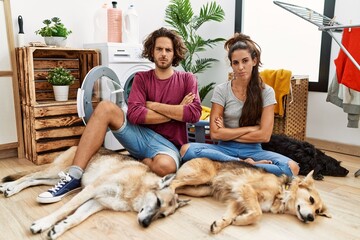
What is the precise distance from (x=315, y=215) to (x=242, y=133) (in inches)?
27.5

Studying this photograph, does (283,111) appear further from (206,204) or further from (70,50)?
(70,50)

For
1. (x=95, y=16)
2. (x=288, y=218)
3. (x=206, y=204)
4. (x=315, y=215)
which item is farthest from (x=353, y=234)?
(x=95, y=16)

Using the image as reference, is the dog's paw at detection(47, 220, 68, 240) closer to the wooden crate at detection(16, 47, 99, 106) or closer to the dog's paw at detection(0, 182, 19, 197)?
the dog's paw at detection(0, 182, 19, 197)

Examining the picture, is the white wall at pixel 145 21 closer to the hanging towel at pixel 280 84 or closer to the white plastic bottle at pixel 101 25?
the white plastic bottle at pixel 101 25

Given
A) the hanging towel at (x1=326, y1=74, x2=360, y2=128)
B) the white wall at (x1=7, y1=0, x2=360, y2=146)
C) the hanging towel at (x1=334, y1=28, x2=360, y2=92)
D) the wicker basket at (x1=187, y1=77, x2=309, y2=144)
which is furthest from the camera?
the wicker basket at (x1=187, y1=77, x2=309, y2=144)

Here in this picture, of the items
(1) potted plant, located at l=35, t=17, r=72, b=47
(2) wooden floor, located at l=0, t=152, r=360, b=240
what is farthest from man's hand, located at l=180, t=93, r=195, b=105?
(1) potted plant, located at l=35, t=17, r=72, b=47

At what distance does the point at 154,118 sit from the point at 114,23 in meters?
1.58

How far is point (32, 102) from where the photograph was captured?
2.82 metres

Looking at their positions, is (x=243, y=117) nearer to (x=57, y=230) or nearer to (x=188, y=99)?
(x=188, y=99)

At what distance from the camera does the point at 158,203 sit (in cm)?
168

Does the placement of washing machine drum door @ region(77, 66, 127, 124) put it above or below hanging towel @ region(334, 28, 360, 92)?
below

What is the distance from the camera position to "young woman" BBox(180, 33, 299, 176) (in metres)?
2.21

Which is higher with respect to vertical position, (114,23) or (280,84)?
(114,23)

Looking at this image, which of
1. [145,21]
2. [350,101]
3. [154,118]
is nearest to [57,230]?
[154,118]
